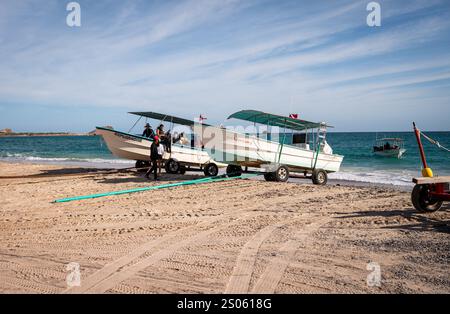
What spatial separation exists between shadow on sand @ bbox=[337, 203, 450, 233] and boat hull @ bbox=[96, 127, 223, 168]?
8.73m

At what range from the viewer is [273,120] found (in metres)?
13.6

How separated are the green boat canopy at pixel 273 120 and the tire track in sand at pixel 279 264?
21.5ft

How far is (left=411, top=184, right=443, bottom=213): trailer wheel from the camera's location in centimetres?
718

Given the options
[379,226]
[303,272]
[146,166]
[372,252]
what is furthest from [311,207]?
[146,166]

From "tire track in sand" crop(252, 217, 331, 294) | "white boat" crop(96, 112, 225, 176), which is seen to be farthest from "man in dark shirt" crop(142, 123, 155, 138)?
"tire track in sand" crop(252, 217, 331, 294)

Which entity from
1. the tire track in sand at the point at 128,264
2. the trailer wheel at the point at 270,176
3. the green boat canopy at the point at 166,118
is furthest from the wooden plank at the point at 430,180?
the green boat canopy at the point at 166,118

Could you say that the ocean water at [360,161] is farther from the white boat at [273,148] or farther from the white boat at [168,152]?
the white boat at [273,148]

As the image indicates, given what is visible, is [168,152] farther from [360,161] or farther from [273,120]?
[360,161]

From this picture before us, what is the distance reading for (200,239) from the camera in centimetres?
594

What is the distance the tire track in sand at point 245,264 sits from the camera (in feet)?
13.3

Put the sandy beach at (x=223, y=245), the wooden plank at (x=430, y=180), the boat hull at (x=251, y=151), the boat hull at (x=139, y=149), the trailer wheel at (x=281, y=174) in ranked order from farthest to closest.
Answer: the boat hull at (x=139, y=149)
the trailer wheel at (x=281, y=174)
the boat hull at (x=251, y=151)
the wooden plank at (x=430, y=180)
the sandy beach at (x=223, y=245)

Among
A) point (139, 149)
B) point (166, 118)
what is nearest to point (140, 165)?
point (139, 149)

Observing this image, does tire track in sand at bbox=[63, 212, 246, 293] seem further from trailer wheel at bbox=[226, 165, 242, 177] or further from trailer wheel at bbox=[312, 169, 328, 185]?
trailer wheel at bbox=[312, 169, 328, 185]
